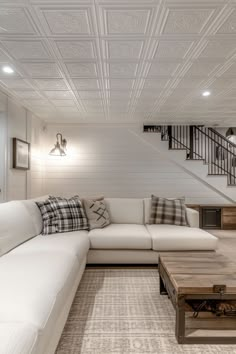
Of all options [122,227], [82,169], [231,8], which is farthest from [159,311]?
[82,169]

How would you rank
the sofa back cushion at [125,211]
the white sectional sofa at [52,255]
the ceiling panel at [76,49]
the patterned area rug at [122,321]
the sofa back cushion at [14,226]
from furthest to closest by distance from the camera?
the sofa back cushion at [125,211]
the ceiling panel at [76,49]
the sofa back cushion at [14,226]
the patterned area rug at [122,321]
the white sectional sofa at [52,255]

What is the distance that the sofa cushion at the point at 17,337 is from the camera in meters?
0.98

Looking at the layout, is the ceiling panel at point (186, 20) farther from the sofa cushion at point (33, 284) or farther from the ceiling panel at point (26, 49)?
the sofa cushion at point (33, 284)

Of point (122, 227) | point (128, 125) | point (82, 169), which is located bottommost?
point (122, 227)

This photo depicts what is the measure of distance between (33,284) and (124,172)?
4.78 metres

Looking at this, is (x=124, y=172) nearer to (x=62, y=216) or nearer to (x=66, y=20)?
(x=62, y=216)

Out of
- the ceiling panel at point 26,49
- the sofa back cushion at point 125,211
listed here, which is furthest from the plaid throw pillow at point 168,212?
the ceiling panel at point 26,49

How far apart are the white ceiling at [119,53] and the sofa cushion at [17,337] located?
2.19m

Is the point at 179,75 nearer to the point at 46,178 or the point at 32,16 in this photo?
the point at 32,16

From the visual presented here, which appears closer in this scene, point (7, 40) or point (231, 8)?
point (231, 8)

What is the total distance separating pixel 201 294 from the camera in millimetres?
1799

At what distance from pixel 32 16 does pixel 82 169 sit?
427cm

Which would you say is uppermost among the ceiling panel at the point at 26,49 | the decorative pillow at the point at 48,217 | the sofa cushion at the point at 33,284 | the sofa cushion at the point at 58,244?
the ceiling panel at the point at 26,49

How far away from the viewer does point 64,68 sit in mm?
3068
